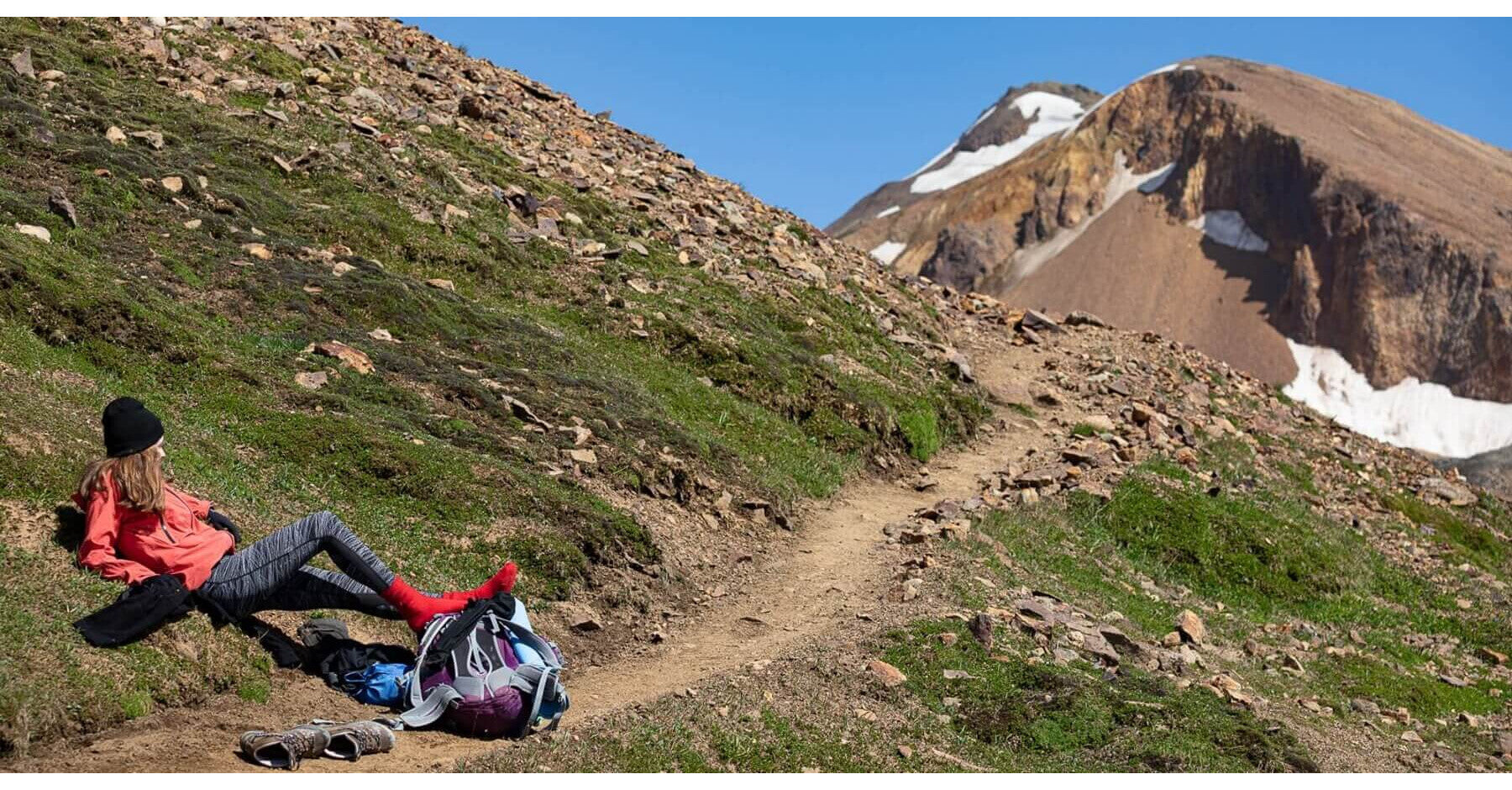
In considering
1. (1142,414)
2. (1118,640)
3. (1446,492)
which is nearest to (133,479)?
(1118,640)

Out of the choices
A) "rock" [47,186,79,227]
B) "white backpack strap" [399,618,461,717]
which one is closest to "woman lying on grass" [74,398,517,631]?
"white backpack strap" [399,618,461,717]

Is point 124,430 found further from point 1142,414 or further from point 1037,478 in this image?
point 1142,414

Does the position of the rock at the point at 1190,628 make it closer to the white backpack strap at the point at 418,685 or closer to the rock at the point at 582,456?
the rock at the point at 582,456

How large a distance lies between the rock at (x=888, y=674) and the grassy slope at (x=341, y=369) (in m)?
3.54

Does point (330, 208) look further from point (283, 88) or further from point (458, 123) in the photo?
point (458, 123)

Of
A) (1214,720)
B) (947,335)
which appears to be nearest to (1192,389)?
(947,335)

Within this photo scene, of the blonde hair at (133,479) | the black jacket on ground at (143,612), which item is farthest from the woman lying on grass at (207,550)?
the black jacket on ground at (143,612)

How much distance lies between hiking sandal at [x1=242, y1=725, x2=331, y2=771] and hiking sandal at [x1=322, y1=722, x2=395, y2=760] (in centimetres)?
18

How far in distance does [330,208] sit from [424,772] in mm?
16140

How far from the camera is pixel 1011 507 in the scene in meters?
22.5

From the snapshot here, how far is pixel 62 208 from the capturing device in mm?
18672

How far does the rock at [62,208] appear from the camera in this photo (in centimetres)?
1859

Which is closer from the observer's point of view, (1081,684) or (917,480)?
(1081,684)

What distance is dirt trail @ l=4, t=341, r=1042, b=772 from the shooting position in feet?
30.5
